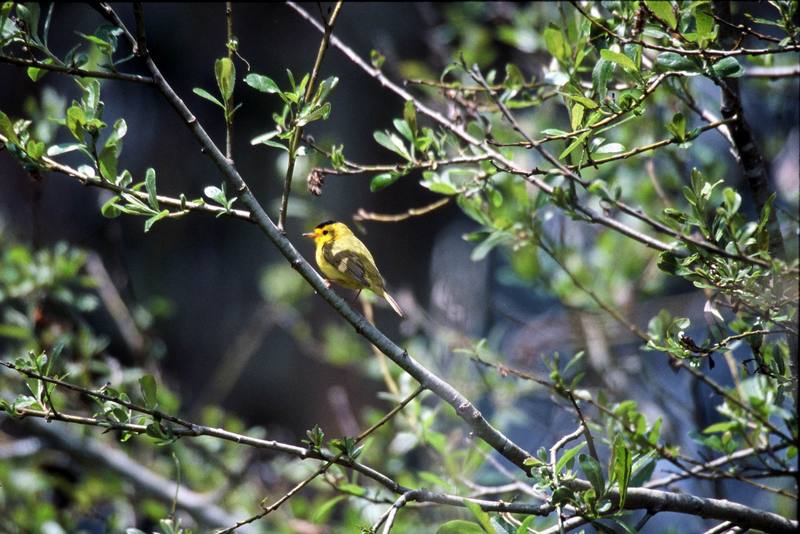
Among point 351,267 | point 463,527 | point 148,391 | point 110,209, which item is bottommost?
point 463,527

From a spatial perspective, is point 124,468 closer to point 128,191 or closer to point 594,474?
point 128,191

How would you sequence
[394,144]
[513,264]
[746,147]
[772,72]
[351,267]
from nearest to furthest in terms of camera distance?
1. [746,147]
2. [394,144]
3. [772,72]
4. [351,267]
5. [513,264]

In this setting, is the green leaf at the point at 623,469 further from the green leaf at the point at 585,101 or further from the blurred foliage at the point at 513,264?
the green leaf at the point at 585,101

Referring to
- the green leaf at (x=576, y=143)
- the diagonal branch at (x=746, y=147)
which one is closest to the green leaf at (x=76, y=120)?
the green leaf at (x=576, y=143)

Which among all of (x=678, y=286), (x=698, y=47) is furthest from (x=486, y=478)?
(x=678, y=286)

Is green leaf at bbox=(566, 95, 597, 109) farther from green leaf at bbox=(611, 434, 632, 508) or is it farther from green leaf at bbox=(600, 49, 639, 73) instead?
green leaf at bbox=(611, 434, 632, 508)

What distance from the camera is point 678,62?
5.30 ft

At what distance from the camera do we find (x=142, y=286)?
566cm

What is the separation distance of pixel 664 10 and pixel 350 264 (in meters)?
1.42

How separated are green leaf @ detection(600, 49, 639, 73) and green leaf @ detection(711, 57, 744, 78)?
0.50 ft

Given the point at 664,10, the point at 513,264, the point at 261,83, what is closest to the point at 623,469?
the point at 664,10

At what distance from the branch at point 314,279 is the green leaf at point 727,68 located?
0.83m

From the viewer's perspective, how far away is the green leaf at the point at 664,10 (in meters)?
1.56

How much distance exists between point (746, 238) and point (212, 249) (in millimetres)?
5019
